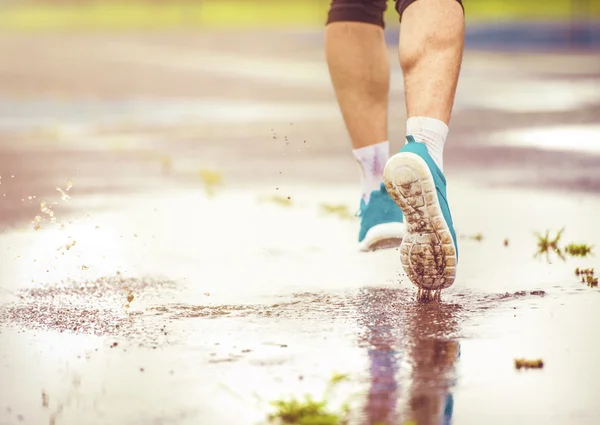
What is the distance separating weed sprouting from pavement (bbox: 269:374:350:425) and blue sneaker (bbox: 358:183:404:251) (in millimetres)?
2048

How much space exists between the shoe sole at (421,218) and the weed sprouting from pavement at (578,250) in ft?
4.21

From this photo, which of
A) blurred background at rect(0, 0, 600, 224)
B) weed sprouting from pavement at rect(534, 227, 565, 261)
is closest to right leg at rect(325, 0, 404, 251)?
weed sprouting from pavement at rect(534, 227, 565, 261)

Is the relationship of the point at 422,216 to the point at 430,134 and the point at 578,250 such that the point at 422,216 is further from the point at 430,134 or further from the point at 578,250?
the point at 578,250

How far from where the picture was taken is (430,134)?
4.63m

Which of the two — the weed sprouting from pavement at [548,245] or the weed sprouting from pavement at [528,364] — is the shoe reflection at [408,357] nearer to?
the weed sprouting from pavement at [528,364]

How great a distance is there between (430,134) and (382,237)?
2.44ft

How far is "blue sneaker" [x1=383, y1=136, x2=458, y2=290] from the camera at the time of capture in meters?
4.39

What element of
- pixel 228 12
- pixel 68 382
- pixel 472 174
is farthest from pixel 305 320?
pixel 228 12

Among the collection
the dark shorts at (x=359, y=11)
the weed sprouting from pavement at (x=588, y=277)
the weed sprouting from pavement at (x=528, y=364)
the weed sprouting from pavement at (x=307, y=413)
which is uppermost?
the dark shorts at (x=359, y=11)

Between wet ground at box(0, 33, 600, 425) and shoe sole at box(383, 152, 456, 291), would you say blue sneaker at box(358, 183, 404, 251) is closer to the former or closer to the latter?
wet ground at box(0, 33, 600, 425)

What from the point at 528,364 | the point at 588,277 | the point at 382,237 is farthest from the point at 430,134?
the point at 528,364

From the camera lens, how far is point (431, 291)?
477 cm

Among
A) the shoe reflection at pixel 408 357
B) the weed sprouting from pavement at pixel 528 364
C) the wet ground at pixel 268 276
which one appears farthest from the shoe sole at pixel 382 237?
the weed sprouting from pavement at pixel 528 364

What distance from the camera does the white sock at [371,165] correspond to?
215 inches
